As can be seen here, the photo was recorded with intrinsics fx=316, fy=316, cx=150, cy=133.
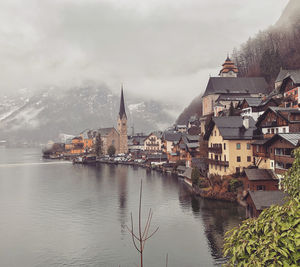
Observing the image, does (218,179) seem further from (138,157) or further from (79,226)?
(138,157)

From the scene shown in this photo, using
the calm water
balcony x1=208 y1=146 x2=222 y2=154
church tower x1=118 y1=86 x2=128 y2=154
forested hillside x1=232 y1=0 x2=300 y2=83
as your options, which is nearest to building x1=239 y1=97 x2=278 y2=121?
balcony x1=208 y1=146 x2=222 y2=154

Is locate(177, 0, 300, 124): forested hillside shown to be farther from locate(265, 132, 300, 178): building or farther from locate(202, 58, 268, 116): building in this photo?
locate(265, 132, 300, 178): building

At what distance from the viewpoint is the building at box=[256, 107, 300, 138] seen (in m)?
46.8

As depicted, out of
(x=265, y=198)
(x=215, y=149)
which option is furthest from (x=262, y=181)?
(x=215, y=149)

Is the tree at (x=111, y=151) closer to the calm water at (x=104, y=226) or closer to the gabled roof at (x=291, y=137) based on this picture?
the calm water at (x=104, y=226)

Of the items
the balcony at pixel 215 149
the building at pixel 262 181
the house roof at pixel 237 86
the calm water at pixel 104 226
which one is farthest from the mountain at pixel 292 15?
the building at pixel 262 181

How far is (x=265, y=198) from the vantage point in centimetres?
3603

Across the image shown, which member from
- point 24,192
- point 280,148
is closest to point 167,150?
point 24,192

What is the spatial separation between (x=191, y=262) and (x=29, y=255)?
52.4ft

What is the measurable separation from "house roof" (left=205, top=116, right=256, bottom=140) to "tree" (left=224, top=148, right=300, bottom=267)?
1885 inches

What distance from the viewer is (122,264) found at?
94.4 ft

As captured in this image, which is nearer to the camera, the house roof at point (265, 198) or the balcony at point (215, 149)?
the house roof at point (265, 198)

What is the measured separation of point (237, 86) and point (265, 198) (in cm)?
9450

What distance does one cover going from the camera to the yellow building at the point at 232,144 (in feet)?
183
